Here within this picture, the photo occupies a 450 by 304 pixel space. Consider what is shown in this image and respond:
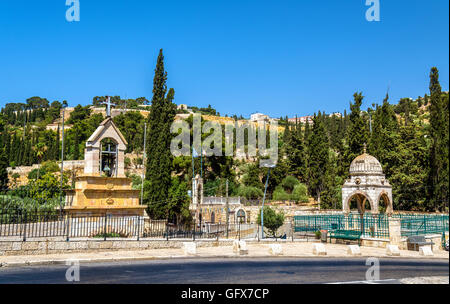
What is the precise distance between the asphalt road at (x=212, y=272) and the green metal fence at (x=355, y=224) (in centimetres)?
943

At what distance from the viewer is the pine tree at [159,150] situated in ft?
120

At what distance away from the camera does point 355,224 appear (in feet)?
86.3

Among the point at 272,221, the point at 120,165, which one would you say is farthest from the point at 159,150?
the point at 120,165

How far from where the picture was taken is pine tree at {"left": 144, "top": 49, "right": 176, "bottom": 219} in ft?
120

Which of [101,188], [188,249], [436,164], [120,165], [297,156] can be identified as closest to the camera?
[188,249]

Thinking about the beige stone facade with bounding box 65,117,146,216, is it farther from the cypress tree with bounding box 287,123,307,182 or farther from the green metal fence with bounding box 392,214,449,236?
the cypress tree with bounding box 287,123,307,182

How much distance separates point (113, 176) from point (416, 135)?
3602cm

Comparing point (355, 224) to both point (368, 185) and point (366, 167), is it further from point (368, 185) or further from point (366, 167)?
point (366, 167)

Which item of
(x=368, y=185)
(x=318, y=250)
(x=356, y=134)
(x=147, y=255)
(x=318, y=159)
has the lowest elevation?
(x=318, y=250)

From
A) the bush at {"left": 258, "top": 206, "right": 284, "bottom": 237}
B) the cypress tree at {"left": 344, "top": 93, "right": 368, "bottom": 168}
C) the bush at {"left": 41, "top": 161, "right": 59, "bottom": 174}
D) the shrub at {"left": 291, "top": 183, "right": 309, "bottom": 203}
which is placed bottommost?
the bush at {"left": 258, "top": 206, "right": 284, "bottom": 237}

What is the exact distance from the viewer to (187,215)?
4116 centimetres

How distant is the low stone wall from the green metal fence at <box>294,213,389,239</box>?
1259cm

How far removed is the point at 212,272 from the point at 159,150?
87.5 feet

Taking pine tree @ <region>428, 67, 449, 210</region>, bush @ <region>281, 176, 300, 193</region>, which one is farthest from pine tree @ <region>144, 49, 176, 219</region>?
bush @ <region>281, 176, 300, 193</region>
